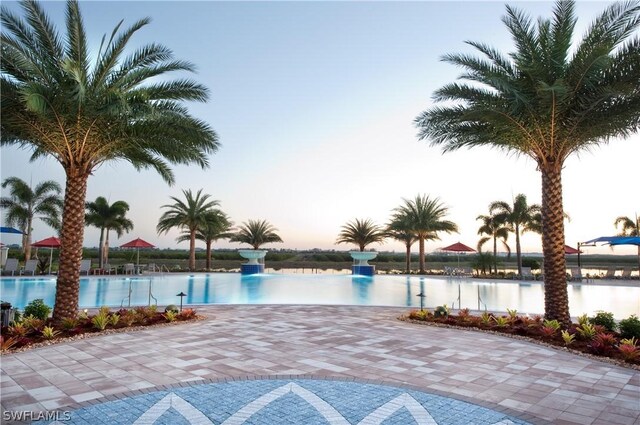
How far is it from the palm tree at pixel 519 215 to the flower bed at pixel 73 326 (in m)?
28.5

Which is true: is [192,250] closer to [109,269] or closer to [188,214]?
[188,214]

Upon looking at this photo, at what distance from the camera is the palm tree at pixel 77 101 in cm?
818

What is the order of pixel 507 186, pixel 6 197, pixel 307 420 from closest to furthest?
1. pixel 307 420
2. pixel 6 197
3. pixel 507 186

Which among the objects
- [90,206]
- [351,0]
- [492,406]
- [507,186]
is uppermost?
[351,0]

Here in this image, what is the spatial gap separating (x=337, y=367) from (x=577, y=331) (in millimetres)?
5817

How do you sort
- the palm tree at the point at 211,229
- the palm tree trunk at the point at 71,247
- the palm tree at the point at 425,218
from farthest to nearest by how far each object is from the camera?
the palm tree at the point at 425,218 → the palm tree at the point at 211,229 → the palm tree trunk at the point at 71,247

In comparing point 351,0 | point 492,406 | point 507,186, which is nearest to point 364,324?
point 492,406

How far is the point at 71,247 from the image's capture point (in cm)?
902

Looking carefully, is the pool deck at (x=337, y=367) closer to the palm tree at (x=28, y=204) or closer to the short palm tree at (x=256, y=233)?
the short palm tree at (x=256, y=233)

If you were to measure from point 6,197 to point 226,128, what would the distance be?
1987 cm

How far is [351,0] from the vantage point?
13500mm

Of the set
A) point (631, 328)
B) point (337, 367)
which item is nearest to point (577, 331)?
point (631, 328)

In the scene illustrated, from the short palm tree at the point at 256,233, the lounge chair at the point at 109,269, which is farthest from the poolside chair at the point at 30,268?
the short palm tree at the point at 256,233

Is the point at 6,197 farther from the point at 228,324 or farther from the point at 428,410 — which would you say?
the point at 428,410
